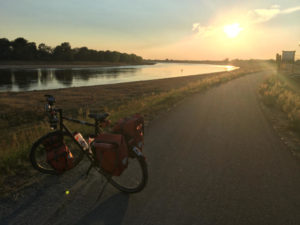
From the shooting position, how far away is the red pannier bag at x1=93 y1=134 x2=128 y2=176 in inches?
115

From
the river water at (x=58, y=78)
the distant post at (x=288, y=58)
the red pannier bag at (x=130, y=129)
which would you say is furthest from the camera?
the distant post at (x=288, y=58)

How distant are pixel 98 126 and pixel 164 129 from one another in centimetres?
392

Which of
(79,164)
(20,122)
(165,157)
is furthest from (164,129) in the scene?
(20,122)

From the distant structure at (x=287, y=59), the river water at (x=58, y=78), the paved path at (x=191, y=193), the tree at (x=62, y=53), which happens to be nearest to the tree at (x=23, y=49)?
the tree at (x=62, y=53)

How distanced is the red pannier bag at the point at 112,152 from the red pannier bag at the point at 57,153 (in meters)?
0.95

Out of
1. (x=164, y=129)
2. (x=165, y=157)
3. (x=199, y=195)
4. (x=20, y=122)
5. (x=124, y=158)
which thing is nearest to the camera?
(x=124, y=158)

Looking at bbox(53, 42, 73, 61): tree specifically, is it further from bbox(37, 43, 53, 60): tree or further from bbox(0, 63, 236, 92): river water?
bbox(0, 63, 236, 92): river water

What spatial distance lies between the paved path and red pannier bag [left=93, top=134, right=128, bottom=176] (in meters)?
0.64

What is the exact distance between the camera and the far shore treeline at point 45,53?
102m

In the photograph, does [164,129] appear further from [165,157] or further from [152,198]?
[152,198]

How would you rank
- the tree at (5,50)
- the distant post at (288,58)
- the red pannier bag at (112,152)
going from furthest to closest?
the tree at (5,50), the distant post at (288,58), the red pannier bag at (112,152)

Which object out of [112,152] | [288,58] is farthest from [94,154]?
[288,58]

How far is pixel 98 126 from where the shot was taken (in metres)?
3.62

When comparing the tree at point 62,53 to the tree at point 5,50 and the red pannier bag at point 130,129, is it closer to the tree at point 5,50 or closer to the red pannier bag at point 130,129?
the tree at point 5,50
